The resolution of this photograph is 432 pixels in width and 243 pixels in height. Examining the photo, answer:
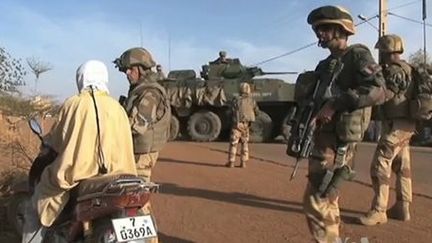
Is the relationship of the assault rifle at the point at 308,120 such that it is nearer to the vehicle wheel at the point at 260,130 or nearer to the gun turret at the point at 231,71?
the vehicle wheel at the point at 260,130

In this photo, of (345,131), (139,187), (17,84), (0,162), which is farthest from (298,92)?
(17,84)

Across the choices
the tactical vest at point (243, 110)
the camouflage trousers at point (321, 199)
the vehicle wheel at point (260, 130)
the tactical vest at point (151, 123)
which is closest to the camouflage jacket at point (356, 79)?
the camouflage trousers at point (321, 199)

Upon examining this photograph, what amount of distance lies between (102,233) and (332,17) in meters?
2.26

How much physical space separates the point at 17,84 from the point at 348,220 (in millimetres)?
10316

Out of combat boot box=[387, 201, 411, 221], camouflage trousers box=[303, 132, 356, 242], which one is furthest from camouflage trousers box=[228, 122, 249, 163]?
camouflage trousers box=[303, 132, 356, 242]

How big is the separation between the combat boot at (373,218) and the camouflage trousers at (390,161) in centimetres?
5

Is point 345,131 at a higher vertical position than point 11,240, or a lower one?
higher

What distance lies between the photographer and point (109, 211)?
4.10 meters

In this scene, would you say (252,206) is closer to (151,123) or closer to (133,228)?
(151,123)

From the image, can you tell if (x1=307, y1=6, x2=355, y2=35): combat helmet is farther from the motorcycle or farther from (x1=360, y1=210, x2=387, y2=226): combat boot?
(x1=360, y1=210, x2=387, y2=226): combat boot

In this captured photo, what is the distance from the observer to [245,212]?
26.2 feet

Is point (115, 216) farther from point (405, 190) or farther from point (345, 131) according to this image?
point (405, 190)

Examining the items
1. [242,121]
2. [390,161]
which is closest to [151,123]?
[390,161]

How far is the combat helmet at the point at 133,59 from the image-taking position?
18.6 feet
